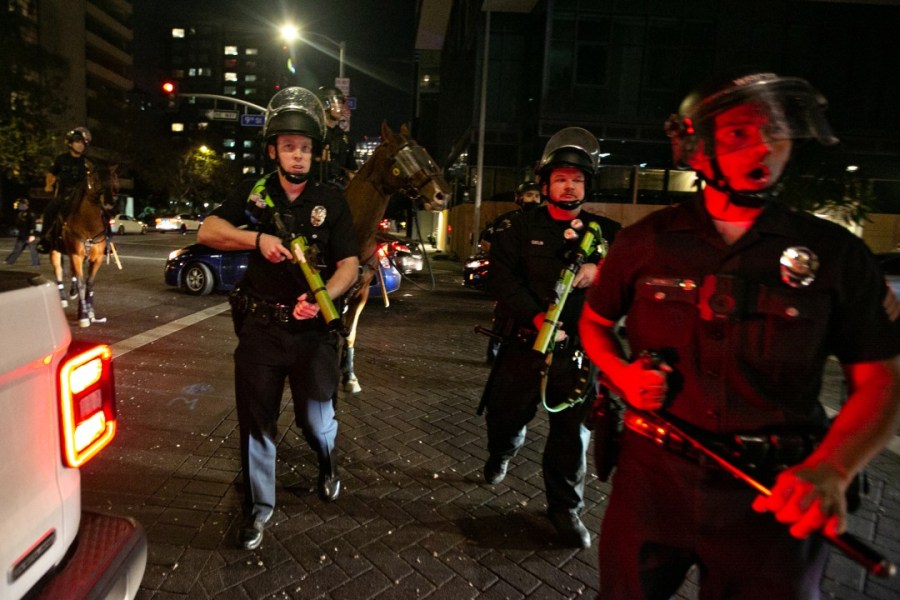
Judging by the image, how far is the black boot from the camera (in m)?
3.59

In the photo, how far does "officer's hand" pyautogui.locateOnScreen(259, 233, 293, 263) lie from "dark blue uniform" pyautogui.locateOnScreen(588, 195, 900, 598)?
1.74m

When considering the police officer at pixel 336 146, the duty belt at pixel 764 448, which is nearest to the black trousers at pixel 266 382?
the duty belt at pixel 764 448

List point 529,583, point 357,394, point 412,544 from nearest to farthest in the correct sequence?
point 529,583 < point 412,544 < point 357,394

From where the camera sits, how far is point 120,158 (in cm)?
5509

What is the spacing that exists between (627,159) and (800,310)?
25.9m

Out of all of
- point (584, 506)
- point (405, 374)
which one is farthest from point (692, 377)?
point (405, 374)

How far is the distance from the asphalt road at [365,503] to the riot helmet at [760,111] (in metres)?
2.10

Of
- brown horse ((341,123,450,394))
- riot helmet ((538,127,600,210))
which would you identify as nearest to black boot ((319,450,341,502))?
brown horse ((341,123,450,394))

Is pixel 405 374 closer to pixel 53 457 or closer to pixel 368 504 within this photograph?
pixel 368 504

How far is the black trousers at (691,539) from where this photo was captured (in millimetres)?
1522

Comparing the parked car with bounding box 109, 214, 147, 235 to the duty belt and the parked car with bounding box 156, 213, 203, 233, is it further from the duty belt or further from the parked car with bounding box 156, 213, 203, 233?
the duty belt

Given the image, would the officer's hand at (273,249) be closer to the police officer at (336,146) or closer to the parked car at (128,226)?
the police officer at (336,146)

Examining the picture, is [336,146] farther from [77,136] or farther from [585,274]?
[585,274]

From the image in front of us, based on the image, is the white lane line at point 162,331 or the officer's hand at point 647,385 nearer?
the officer's hand at point 647,385
